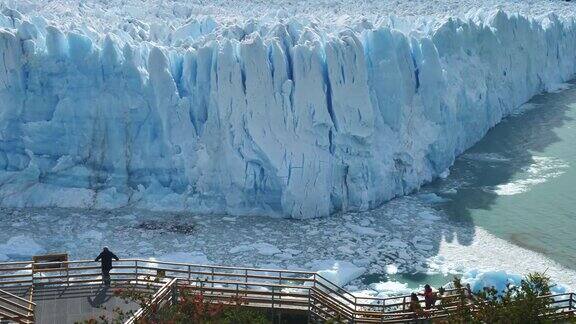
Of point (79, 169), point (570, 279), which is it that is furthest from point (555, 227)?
point (79, 169)

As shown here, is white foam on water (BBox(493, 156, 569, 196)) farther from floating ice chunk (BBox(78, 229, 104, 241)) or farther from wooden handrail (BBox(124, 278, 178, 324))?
wooden handrail (BBox(124, 278, 178, 324))

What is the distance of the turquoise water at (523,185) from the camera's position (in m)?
13.7

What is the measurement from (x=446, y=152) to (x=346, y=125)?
3.57 metres

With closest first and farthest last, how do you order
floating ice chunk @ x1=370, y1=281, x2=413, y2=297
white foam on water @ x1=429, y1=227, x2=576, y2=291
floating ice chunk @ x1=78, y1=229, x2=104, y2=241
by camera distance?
floating ice chunk @ x1=370, y1=281, x2=413, y2=297, white foam on water @ x1=429, y1=227, x2=576, y2=291, floating ice chunk @ x1=78, y1=229, x2=104, y2=241

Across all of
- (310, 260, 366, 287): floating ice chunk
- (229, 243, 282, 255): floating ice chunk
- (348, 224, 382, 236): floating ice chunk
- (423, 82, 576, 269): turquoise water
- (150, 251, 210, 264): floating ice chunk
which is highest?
(423, 82, 576, 269): turquoise water

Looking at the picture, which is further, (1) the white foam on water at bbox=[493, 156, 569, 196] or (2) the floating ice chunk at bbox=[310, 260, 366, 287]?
(1) the white foam on water at bbox=[493, 156, 569, 196]

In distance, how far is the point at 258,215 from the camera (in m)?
14.3

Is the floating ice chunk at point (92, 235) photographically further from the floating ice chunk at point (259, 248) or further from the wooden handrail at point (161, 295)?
the wooden handrail at point (161, 295)

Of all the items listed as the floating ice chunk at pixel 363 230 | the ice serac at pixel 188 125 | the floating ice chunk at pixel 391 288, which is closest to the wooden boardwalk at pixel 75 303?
the floating ice chunk at pixel 391 288

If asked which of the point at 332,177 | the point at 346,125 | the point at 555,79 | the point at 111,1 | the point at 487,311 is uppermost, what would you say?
the point at 111,1

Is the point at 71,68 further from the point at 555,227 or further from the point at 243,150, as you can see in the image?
the point at 555,227

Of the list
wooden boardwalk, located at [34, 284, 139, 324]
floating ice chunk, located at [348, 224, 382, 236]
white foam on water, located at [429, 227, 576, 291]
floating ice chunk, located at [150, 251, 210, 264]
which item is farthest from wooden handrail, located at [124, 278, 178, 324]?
floating ice chunk, located at [348, 224, 382, 236]

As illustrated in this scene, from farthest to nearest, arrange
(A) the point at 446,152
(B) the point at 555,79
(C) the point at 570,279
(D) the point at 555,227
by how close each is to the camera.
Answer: (B) the point at 555,79
(A) the point at 446,152
(D) the point at 555,227
(C) the point at 570,279

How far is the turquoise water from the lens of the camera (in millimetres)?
13719
